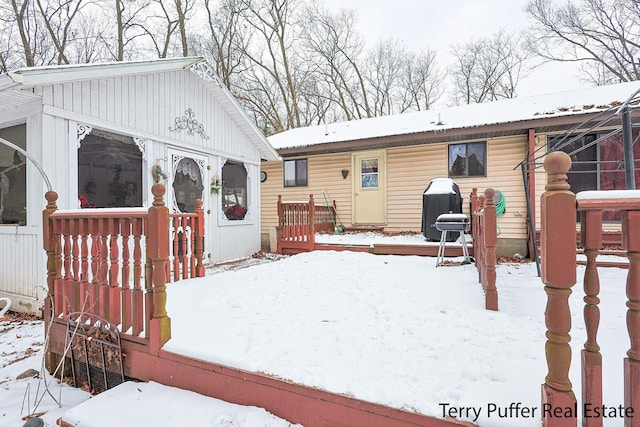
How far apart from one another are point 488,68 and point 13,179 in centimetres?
1821

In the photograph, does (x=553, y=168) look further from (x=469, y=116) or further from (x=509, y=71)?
(x=509, y=71)

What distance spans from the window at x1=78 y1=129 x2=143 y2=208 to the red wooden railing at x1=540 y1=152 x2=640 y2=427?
15.8ft

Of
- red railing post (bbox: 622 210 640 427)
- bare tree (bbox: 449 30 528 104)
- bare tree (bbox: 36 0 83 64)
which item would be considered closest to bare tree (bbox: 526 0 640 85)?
bare tree (bbox: 449 30 528 104)

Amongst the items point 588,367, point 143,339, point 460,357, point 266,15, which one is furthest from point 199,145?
point 266,15

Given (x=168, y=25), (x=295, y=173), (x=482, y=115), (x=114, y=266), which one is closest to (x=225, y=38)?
(x=168, y=25)

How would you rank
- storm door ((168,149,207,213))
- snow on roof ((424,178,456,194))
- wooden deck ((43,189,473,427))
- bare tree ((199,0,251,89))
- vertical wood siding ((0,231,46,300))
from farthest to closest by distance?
bare tree ((199,0,251,89)) → snow on roof ((424,178,456,194)) → storm door ((168,149,207,213)) → vertical wood siding ((0,231,46,300)) → wooden deck ((43,189,473,427))

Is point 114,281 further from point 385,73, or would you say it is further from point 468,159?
point 385,73

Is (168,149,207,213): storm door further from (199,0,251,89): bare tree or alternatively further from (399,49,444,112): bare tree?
(399,49,444,112): bare tree

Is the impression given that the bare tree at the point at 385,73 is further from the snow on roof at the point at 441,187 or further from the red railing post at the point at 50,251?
the red railing post at the point at 50,251

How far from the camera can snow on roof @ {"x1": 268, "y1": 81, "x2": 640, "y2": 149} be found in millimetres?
6230

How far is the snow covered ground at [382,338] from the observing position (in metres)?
1.46

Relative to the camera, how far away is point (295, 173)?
9188 millimetres

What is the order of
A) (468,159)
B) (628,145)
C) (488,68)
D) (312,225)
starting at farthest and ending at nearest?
(488,68) < (468,159) < (312,225) < (628,145)

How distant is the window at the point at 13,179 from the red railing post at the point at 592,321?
5249mm
